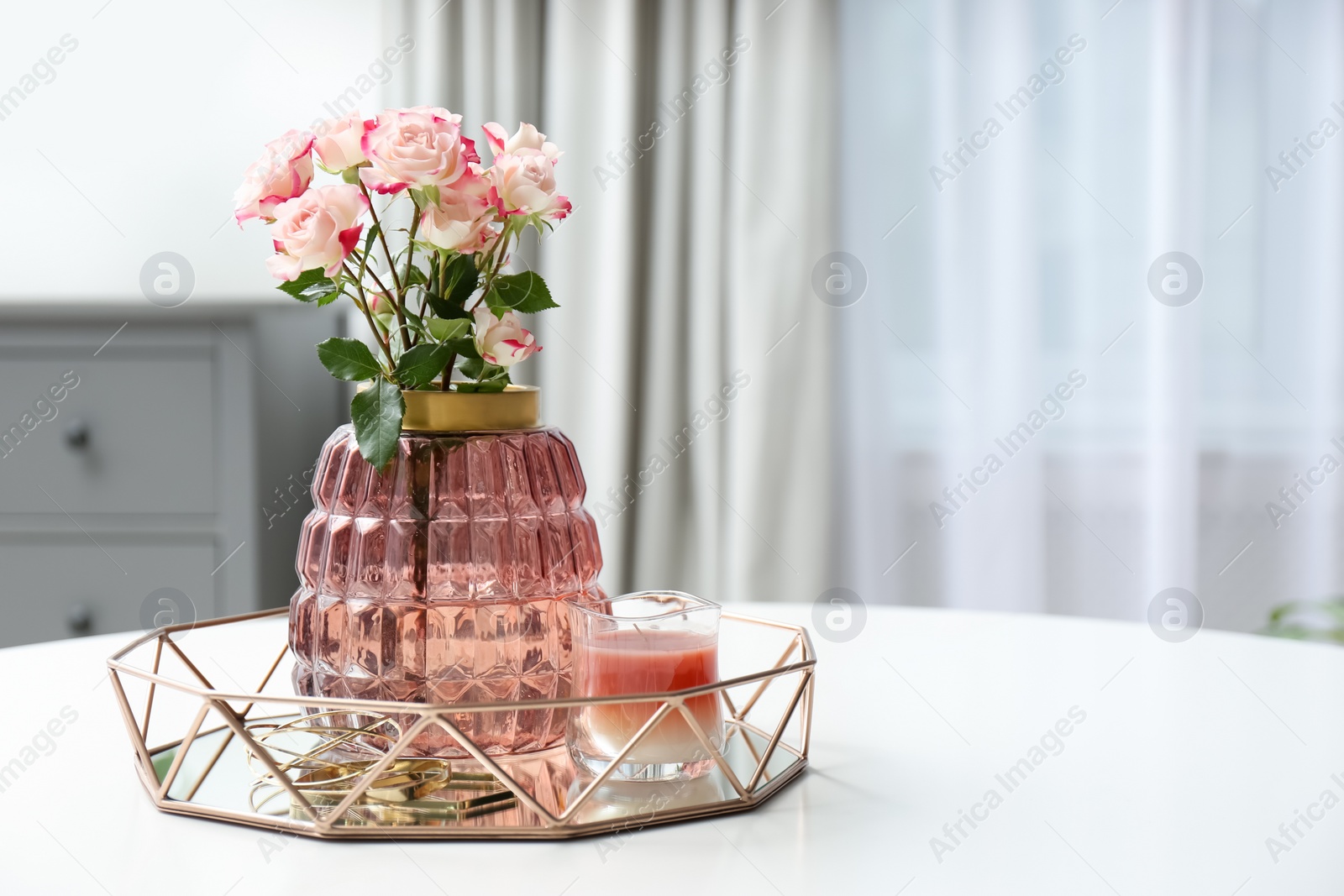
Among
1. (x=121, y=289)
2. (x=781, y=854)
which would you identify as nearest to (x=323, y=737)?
(x=781, y=854)

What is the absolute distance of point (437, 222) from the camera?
65cm

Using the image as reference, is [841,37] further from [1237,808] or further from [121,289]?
[1237,808]

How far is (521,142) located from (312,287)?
0.15 m

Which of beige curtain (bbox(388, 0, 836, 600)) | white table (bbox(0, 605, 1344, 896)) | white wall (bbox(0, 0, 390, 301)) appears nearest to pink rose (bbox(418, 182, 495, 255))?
white table (bbox(0, 605, 1344, 896))

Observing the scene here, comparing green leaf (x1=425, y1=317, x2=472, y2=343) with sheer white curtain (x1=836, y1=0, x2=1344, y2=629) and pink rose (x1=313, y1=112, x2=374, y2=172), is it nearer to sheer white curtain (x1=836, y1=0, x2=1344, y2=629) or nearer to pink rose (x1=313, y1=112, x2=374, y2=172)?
pink rose (x1=313, y1=112, x2=374, y2=172)

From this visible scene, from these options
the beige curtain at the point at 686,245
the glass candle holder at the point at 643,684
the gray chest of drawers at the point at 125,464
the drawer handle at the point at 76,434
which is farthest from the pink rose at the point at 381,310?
the beige curtain at the point at 686,245

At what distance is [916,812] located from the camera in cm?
64

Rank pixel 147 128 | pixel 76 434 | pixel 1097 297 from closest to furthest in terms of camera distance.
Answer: pixel 76 434
pixel 1097 297
pixel 147 128

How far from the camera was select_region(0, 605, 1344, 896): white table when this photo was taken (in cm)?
55

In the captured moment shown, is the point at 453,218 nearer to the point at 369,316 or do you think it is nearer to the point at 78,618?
the point at 369,316

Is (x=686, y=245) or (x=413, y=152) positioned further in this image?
(x=686, y=245)

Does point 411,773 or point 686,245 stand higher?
point 686,245

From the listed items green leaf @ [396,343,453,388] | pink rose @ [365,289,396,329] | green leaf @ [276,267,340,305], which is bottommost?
green leaf @ [396,343,453,388]

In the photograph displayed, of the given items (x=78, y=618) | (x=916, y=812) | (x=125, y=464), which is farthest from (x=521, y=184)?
(x=78, y=618)
